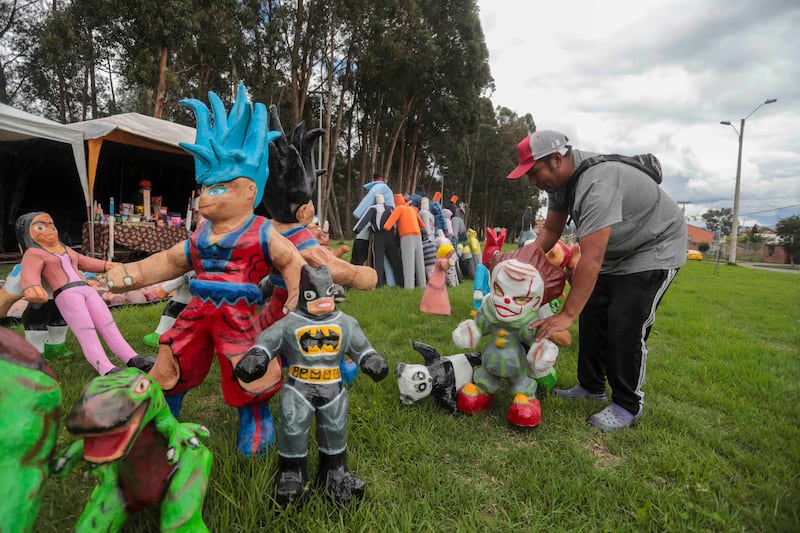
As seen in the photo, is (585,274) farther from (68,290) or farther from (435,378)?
(68,290)

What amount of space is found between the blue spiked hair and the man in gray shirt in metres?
1.46

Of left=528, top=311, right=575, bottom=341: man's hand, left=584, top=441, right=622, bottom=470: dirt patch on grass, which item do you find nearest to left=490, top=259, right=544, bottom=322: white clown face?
left=528, top=311, right=575, bottom=341: man's hand

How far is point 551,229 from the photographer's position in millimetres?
3039

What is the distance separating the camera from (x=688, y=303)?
767 cm

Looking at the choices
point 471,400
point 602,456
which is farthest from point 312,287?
point 602,456

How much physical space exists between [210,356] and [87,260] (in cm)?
191

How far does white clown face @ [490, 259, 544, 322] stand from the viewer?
2.54 m

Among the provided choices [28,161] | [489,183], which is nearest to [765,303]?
[28,161]

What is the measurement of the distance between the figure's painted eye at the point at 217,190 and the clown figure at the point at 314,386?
0.64 metres

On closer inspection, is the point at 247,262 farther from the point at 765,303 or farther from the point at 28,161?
the point at 28,161

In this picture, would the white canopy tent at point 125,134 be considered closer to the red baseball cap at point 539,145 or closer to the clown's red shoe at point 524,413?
the red baseball cap at point 539,145

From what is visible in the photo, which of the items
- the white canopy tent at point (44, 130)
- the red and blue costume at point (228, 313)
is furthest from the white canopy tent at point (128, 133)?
the red and blue costume at point (228, 313)

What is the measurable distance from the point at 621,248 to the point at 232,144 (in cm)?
229

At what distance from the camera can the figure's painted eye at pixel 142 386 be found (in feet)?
4.26
